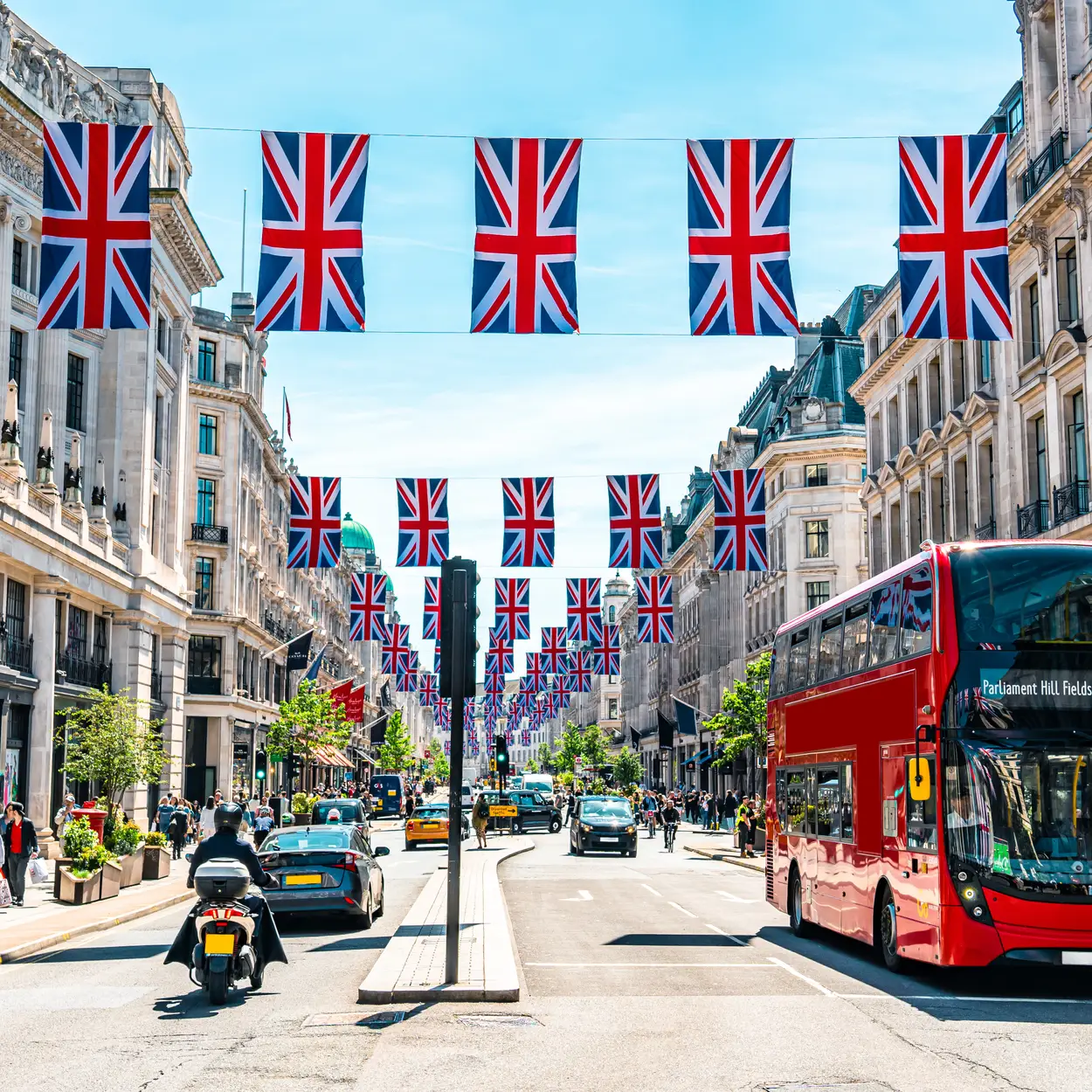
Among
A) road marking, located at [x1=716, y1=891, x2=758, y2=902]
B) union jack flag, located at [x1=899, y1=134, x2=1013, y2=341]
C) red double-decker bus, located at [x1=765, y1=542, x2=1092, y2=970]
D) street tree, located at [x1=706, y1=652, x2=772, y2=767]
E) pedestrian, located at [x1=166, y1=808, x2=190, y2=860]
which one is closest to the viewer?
red double-decker bus, located at [x1=765, y1=542, x2=1092, y2=970]

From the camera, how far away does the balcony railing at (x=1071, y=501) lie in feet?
111

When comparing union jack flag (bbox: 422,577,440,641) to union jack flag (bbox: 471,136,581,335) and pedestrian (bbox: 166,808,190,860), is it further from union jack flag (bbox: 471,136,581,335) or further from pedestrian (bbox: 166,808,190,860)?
union jack flag (bbox: 471,136,581,335)

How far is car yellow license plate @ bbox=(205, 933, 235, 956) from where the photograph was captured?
1348 cm

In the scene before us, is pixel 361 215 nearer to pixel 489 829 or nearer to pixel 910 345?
pixel 910 345

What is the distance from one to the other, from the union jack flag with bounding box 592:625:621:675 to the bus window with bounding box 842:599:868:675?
135 feet

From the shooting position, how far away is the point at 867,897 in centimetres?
1734

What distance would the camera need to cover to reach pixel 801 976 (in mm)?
15930

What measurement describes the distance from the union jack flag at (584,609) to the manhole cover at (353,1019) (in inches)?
1677

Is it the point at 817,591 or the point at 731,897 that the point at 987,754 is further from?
the point at 817,591

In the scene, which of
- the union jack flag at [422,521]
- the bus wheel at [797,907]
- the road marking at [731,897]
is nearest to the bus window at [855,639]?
the bus wheel at [797,907]

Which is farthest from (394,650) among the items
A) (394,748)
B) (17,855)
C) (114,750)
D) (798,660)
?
(394,748)

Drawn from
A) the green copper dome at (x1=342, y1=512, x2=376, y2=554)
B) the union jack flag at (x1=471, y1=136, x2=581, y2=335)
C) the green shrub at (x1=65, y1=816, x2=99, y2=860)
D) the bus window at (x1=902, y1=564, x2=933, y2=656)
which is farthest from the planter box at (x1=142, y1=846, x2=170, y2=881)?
the green copper dome at (x1=342, y1=512, x2=376, y2=554)

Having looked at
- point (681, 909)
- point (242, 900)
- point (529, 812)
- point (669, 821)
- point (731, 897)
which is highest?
point (242, 900)

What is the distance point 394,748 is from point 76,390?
94274mm
